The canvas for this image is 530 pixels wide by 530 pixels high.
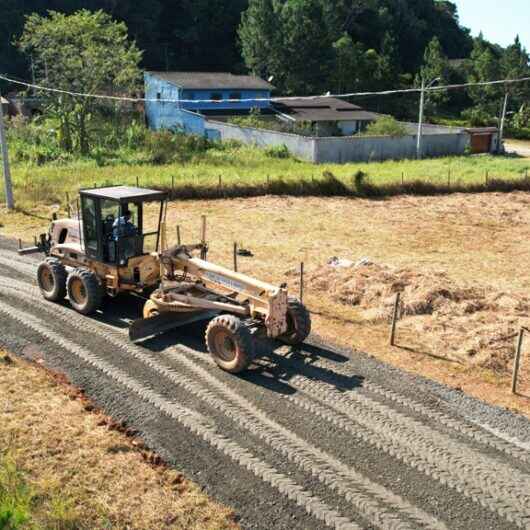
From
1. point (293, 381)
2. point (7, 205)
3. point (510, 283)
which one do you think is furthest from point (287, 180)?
point (293, 381)

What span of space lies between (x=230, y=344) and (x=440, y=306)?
5.45m

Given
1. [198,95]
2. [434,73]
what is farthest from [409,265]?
[434,73]

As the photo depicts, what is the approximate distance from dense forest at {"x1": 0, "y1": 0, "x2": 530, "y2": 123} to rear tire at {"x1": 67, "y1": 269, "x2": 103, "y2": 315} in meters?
54.9

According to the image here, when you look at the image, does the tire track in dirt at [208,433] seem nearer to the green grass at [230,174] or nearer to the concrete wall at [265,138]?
the green grass at [230,174]

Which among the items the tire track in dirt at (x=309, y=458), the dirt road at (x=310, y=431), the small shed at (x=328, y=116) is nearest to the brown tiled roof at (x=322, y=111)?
the small shed at (x=328, y=116)

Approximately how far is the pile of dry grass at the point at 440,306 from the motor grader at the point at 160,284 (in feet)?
10.1

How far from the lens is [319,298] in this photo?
14.9 m

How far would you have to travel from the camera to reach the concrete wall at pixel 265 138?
3906 cm

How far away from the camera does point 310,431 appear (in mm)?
8836

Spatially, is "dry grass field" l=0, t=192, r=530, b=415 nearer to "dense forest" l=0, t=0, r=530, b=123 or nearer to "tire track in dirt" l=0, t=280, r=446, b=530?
"tire track in dirt" l=0, t=280, r=446, b=530

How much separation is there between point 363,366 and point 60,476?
216 inches

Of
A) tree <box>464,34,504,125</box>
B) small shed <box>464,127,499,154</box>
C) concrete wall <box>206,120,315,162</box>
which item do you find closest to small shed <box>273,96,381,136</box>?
concrete wall <box>206,120,315,162</box>

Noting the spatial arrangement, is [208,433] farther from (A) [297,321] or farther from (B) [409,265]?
(B) [409,265]

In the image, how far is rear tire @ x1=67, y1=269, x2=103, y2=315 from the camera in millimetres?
12445
